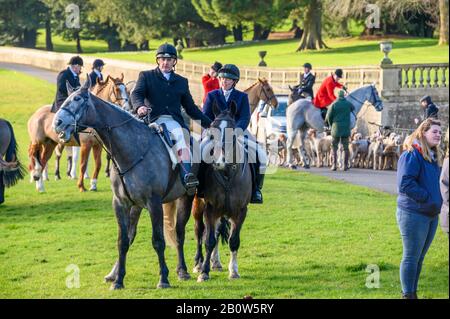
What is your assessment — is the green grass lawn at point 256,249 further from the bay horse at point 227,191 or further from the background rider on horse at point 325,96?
the background rider on horse at point 325,96

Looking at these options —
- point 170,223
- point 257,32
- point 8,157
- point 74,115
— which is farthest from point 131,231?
point 257,32

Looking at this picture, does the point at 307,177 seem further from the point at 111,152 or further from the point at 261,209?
the point at 111,152

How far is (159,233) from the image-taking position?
13.5 m

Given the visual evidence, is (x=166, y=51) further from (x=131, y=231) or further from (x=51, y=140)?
(x=51, y=140)

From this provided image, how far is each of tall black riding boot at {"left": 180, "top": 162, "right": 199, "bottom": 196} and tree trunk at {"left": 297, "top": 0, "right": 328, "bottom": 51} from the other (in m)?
64.0

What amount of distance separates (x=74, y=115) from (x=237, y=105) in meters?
2.53

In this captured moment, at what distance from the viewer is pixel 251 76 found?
52781mm

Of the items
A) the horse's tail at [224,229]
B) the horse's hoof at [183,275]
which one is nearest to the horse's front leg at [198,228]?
the horse's tail at [224,229]

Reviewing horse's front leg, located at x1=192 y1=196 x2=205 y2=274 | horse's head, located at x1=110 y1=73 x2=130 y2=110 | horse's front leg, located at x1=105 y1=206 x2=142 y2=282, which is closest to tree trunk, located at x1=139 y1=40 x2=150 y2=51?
horse's head, located at x1=110 y1=73 x2=130 y2=110

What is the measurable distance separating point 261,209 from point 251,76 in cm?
3257

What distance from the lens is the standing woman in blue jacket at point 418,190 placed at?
38.2ft

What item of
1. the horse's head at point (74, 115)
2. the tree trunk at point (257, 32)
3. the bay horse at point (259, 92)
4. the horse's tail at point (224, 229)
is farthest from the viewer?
the tree trunk at point (257, 32)

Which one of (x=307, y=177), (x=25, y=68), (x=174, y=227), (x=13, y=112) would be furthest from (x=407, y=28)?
(x=174, y=227)

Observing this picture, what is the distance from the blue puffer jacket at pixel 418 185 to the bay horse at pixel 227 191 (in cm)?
267
